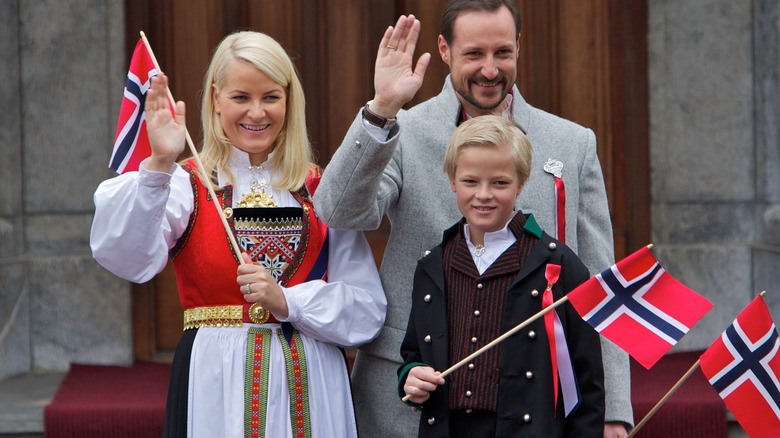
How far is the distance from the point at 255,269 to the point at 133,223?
31 cm

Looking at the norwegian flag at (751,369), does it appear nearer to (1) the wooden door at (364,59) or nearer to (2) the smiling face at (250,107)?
(2) the smiling face at (250,107)

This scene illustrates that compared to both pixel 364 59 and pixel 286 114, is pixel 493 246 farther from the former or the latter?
pixel 364 59

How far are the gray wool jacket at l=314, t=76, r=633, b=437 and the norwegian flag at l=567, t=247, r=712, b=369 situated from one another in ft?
0.74

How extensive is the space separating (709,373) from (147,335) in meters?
3.02

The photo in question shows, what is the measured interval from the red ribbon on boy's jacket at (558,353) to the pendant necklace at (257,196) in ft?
2.52

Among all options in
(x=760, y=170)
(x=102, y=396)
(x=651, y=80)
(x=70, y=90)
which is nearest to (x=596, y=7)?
(x=651, y=80)

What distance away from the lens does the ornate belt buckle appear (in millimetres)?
3312

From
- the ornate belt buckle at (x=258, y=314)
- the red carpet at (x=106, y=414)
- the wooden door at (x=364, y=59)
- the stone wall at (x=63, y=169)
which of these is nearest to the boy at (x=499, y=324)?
the ornate belt buckle at (x=258, y=314)

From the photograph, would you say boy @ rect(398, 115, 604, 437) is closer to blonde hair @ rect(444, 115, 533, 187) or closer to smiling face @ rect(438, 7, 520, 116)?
blonde hair @ rect(444, 115, 533, 187)

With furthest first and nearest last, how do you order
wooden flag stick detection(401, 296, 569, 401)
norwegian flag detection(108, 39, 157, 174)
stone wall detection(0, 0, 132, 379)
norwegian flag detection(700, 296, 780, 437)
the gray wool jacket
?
stone wall detection(0, 0, 132, 379)
norwegian flag detection(108, 39, 157, 174)
the gray wool jacket
norwegian flag detection(700, 296, 780, 437)
wooden flag stick detection(401, 296, 569, 401)

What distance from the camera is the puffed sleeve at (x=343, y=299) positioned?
327cm

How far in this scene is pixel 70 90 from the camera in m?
5.51

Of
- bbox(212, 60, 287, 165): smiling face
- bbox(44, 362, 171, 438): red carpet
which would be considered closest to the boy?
bbox(212, 60, 287, 165): smiling face

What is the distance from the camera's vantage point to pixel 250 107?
3.33m
